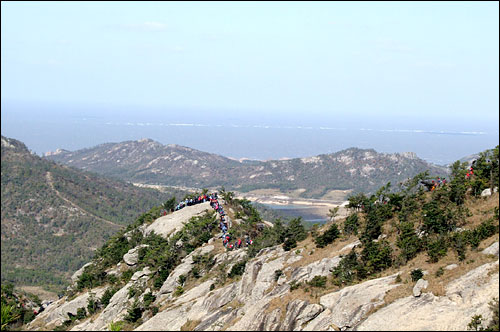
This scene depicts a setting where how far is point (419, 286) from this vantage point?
26.0 metres

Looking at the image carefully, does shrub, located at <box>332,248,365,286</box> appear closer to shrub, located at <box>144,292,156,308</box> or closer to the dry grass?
the dry grass

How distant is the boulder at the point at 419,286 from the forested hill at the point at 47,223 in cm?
12053

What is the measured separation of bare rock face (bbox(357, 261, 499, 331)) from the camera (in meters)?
23.1

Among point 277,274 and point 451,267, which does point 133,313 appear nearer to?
point 277,274

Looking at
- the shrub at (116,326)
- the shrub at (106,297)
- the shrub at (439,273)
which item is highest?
the shrub at (439,273)

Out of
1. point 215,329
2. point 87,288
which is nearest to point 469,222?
point 215,329

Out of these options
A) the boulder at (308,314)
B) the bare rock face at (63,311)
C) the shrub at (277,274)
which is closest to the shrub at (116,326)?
the bare rock face at (63,311)

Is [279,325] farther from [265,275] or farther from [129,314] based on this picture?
[129,314]

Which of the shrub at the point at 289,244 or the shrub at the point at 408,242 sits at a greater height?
the shrub at the point at 408,242

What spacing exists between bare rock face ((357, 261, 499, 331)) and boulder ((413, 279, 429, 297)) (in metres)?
0.29

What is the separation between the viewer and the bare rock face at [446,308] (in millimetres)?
23078

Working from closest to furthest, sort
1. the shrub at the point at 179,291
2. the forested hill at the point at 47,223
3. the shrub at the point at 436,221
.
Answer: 1. the shrub at the point at 436,221
2. the shrub at the point at 179,291
3. the forested hill at the point at 47,223

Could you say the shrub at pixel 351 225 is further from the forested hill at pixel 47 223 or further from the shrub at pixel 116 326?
the forested hill at pixel 47 223

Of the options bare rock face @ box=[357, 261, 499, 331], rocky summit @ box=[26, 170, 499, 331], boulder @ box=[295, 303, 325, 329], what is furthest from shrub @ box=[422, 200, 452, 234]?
boulder @ box=[295, 303, 325, 329]
